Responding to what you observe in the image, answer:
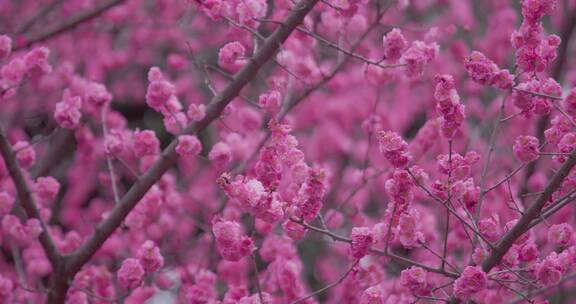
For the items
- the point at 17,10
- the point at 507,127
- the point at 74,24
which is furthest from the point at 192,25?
the point at 507,127

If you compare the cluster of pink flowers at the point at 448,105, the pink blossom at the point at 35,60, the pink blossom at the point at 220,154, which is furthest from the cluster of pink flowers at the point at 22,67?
the cluster of pink flowers at the point at 448,105

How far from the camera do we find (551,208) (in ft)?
6.95

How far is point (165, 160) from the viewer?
9.05 feet

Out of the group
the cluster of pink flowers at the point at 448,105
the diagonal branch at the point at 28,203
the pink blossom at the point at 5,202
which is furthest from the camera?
the pink blossom at the point at 5,202

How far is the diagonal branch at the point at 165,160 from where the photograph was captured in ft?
8.68

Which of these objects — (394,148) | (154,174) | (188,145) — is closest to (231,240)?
(394,148)

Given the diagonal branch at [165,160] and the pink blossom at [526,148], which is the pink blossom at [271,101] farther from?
the pink blossom at [526,148]

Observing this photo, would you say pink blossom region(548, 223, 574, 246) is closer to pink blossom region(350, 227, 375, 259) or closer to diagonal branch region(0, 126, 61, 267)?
pink blossom region(350, 227, 375, 259)

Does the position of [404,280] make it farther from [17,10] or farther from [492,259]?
[17,10]

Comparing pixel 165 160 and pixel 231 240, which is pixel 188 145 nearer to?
pixel 165 160

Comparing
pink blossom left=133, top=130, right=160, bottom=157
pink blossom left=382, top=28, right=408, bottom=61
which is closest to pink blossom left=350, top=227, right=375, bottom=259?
pink blossom left=382, top=28, right=408, bottom=61

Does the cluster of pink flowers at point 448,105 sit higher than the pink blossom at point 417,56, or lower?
lower

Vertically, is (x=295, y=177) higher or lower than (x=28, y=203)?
higher

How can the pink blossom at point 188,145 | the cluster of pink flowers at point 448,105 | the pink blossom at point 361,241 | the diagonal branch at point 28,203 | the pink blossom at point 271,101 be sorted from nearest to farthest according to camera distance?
the cluster of pink flowers at point 448,105 → the pink blossom at point 361,241 → the pink blossom at point 271,101 → the pink blossom at point 188,145 → the diagonal branch at point 28,203
